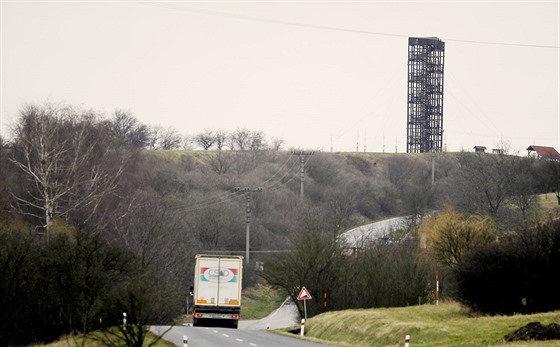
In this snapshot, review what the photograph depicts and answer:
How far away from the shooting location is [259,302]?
96.6 m

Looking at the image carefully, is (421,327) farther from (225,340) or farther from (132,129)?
(132,129)

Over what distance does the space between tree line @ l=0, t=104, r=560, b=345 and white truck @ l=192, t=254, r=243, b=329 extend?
1.81 meters

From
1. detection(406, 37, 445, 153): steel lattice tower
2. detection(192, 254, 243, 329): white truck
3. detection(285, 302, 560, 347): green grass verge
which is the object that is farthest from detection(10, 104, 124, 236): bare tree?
detection(406, 37, 445, 153): steel lattice tower

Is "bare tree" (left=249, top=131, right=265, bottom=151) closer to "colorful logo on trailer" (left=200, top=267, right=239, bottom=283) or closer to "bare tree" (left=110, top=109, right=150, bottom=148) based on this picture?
"bare tree" (left=110, top=109, right=150, bottom=148)

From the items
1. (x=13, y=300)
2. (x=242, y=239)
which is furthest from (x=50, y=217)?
(x=242, y=239)

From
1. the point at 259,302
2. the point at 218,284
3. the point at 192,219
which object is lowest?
the point at 259,302

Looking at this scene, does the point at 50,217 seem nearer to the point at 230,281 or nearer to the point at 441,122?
the point at 230,281

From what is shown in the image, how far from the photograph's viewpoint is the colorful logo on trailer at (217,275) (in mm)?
55656

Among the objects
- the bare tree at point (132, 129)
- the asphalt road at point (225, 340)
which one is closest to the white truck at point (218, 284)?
the asphalt road at point (225, 340)

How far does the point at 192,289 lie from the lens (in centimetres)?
5812

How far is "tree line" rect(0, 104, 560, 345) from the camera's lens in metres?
47.7

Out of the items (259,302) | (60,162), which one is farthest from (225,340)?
(259,302)

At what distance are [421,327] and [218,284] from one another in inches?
644

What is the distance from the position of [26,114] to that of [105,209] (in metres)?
14.9
